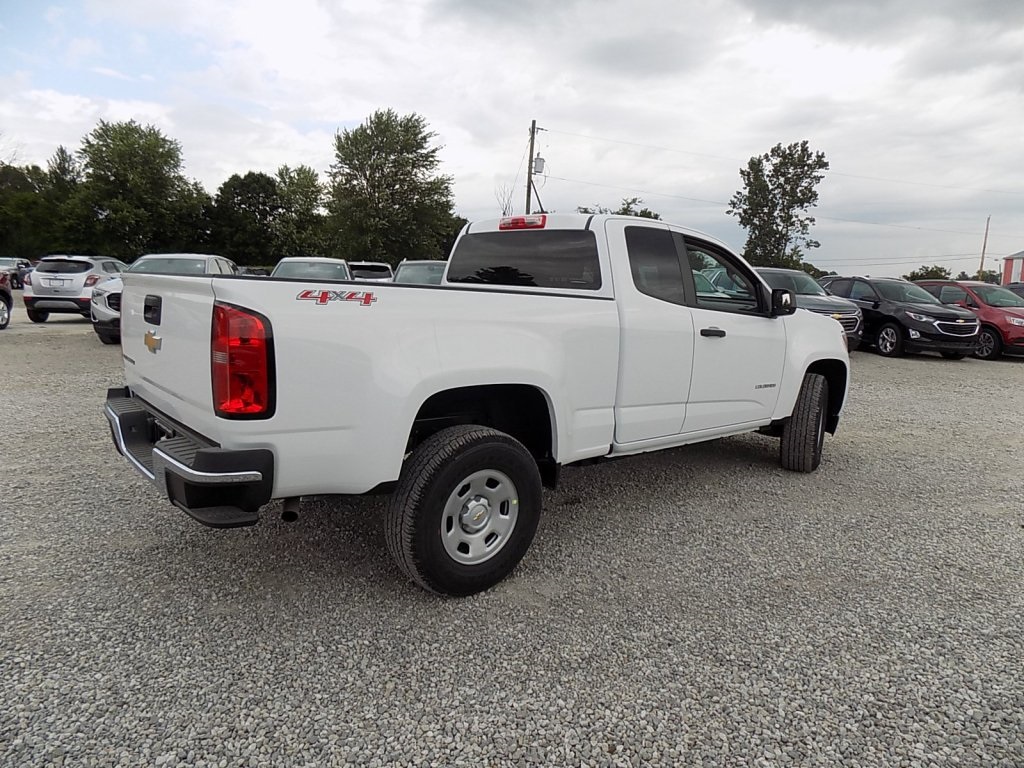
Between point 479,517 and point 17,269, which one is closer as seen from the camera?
point 479,517

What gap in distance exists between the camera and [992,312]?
1401 cm

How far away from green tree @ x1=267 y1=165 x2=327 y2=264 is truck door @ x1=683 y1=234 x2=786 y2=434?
4567cm

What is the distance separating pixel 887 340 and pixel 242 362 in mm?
14413

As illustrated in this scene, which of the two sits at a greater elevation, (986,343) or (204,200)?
(204,200)

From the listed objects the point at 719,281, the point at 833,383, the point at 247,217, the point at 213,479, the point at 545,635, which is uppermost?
the point at 247,217

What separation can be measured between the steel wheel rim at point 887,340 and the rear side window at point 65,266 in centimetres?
1732

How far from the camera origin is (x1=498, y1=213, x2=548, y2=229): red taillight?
3.97 m

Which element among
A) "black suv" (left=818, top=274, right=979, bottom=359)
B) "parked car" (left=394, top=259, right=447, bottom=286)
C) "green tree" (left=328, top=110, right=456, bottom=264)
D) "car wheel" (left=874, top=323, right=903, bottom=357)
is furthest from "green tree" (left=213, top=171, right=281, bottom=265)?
"car wheel" (left=874, top=323, right=903, bottom=357)

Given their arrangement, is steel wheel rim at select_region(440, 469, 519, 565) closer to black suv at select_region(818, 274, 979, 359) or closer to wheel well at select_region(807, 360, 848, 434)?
wheel well at select_region(807, 360, 848, 434)

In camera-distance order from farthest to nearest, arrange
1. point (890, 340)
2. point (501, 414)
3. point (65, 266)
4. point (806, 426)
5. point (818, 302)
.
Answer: point (65, 266)
point (890, 340)
point (818, 302)
point (806, 426)
point (501, 414)

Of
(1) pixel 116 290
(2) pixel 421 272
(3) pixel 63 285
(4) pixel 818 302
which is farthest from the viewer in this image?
(3) pixel 63 285

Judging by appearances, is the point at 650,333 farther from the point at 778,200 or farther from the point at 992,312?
the point at 778,200

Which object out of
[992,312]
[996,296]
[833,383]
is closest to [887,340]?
[992,312]

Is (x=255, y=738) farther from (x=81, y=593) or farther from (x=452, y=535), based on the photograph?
(x=81, y=593)
